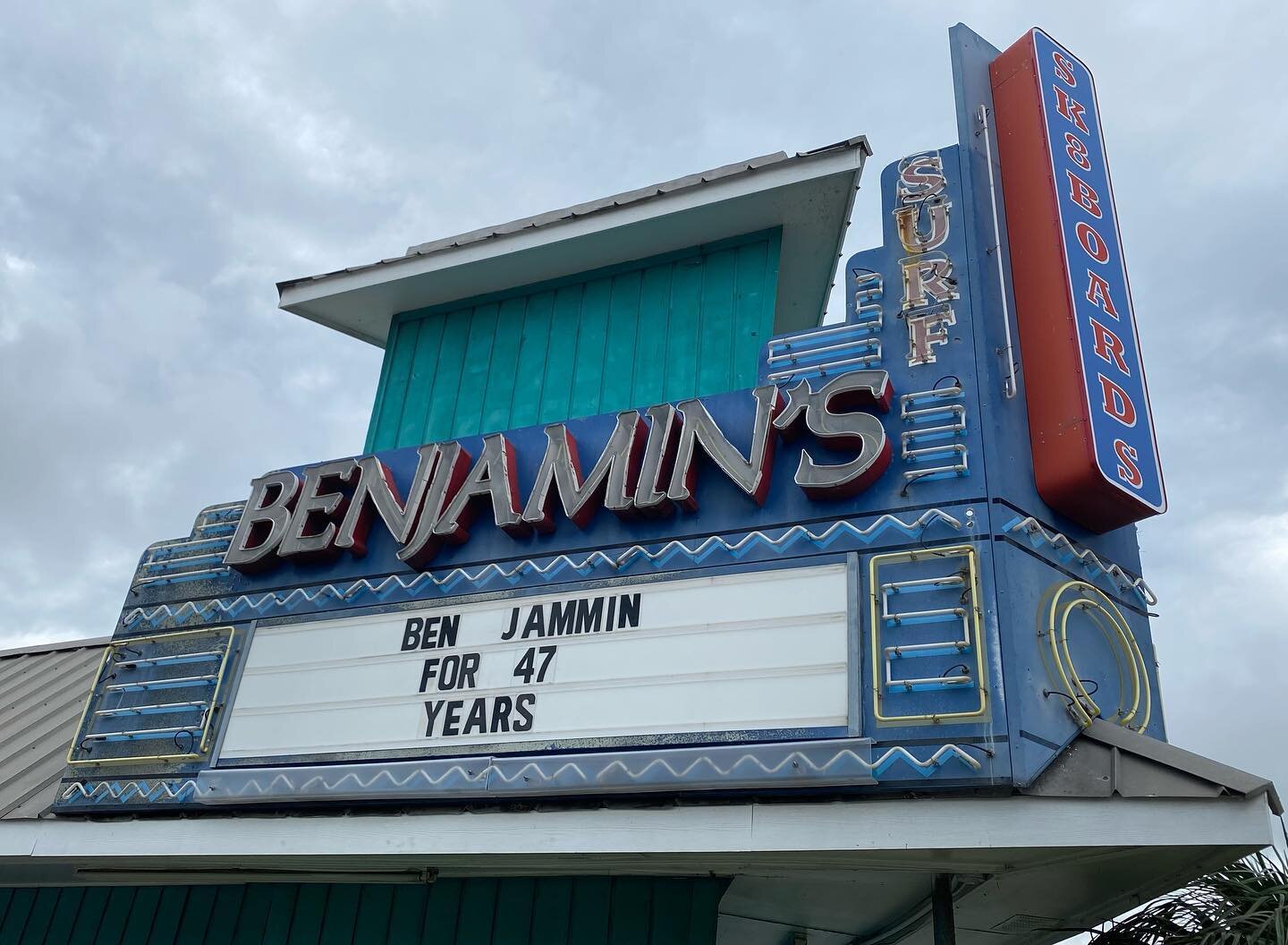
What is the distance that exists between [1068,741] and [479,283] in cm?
785

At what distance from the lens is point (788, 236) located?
38.8 ft

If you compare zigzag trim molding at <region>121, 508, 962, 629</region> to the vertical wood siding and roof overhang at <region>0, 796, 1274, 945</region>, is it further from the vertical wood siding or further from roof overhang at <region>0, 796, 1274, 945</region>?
the vertical wood siding

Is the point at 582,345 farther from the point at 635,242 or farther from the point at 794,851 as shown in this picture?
the point at 794,851

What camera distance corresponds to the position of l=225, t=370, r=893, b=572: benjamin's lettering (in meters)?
8.80

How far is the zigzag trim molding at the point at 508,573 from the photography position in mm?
8438

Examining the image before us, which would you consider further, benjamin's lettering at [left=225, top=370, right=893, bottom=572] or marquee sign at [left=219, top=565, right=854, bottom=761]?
benjamin's lettering at [left=225, top=370, right=893, bottom=572]

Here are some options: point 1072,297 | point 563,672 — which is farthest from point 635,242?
point 563,672

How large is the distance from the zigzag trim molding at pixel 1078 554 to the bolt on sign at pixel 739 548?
0.09 ft

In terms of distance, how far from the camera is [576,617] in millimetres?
9219

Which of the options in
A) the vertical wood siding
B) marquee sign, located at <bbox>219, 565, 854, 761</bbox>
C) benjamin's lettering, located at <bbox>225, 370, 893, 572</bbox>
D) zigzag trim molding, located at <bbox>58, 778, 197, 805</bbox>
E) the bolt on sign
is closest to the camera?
the bolt on sign

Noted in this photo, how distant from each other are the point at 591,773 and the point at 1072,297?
490 centimetres

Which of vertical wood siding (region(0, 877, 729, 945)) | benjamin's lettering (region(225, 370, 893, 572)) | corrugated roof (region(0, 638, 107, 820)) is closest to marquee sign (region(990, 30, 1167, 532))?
benjamin's lettering (region(225, 370, 893, 572))

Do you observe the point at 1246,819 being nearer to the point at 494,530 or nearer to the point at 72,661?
the point at 494,530

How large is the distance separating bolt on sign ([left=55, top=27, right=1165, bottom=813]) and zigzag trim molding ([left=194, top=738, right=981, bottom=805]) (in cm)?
2
